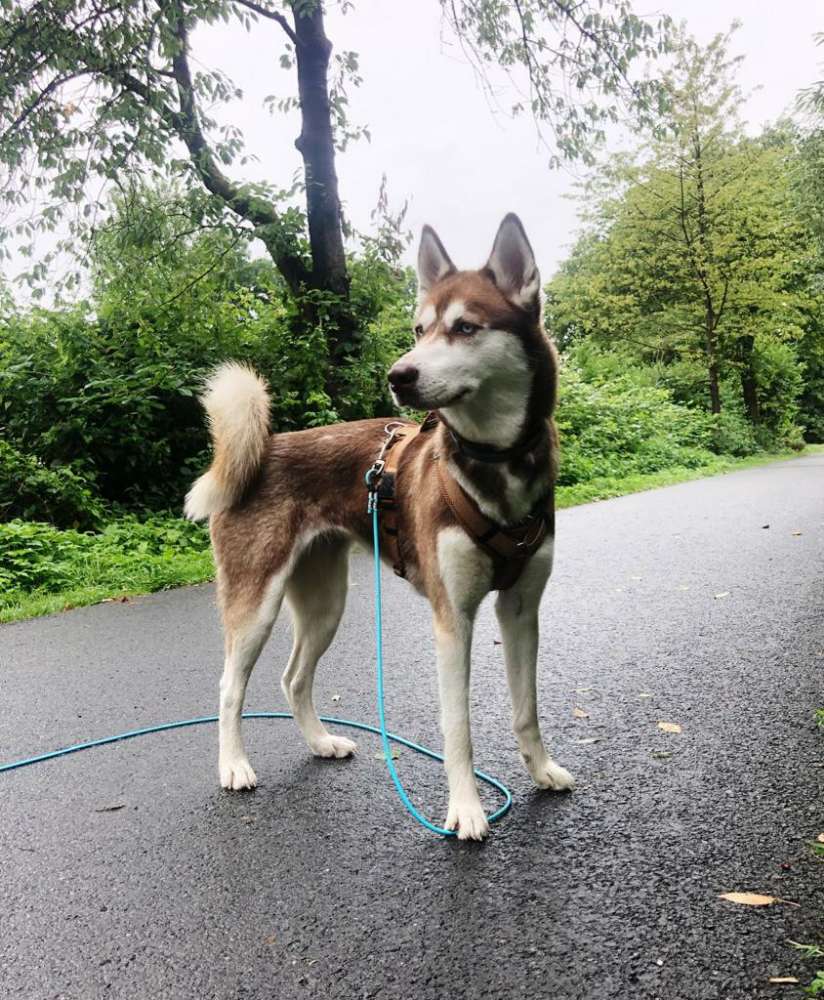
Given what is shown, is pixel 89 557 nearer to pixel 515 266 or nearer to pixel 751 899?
pixel 515 266

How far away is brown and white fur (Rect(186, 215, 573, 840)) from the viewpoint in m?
2.56

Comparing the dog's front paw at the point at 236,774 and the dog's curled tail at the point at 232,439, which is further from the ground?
the dog's curled tail at the point at 232,439

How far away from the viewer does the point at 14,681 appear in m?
4.54

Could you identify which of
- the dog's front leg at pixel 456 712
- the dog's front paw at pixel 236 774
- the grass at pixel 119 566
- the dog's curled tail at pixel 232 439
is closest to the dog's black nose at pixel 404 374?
the dog's front leg at pixel 456 712

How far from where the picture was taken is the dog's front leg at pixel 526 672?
110 inches

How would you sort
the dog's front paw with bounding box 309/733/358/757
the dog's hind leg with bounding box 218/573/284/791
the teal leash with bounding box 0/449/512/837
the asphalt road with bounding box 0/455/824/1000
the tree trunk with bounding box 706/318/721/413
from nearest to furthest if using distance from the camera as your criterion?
1. the asphalt road with bounding box 0/455/824/1000
2. the teal leash with bounding box 0/449/512/837
3. the dog's hind leg with bounding box 218/573/284/791
4. the dog's front paw with bounding box 309/733/358/757
5. the tree trunk with bounding box 706/318/721/413

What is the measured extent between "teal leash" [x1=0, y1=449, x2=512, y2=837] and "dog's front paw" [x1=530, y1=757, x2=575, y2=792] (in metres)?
0.13

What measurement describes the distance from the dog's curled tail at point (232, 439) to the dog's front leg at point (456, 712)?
110cm

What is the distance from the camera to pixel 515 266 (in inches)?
103

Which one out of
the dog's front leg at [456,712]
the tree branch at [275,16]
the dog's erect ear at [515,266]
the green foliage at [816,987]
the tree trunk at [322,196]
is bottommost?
the green foliage at [816,987]

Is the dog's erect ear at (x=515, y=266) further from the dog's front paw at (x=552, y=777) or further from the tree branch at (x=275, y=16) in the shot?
the tree branch at (x=275, y=16)

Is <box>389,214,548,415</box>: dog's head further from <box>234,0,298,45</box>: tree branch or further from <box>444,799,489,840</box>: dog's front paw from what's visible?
<box>234,0,298,45</box>: tree branch

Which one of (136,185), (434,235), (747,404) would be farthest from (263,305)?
(747,404)

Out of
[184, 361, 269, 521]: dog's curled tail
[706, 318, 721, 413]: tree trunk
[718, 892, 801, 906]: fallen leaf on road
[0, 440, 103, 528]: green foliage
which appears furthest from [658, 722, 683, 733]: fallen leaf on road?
[706, 318, 721, 413]: tree trunk
